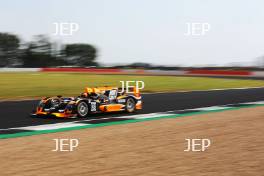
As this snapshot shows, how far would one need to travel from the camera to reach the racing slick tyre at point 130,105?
1092cm

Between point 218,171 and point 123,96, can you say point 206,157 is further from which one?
point 123,96

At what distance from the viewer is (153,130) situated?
788 cm

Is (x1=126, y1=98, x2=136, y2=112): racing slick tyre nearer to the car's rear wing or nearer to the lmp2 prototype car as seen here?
the lmp2 prototype car

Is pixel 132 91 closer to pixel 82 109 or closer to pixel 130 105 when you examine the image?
pixel 130 105

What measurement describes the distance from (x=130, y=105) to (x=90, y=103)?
1.34m

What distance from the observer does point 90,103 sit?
1000 centimetres

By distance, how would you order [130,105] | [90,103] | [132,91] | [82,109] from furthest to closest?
[132,91], [130,105], [90,103], [82,109]

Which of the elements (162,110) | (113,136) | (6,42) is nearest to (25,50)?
(6,42)

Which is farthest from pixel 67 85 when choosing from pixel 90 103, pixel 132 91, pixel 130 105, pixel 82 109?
pixel 82 109

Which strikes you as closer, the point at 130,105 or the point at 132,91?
the point at 130,105

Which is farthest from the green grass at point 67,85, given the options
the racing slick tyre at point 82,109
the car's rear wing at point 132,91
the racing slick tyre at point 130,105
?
the racing slick tyre at point 82,109

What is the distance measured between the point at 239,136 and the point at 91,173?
3321mm

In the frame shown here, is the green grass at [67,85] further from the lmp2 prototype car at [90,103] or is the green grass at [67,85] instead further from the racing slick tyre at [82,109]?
the racing slick tyre at [82,109]

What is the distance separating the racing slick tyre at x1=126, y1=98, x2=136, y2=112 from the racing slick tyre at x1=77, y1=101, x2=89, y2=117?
1.28 meters
